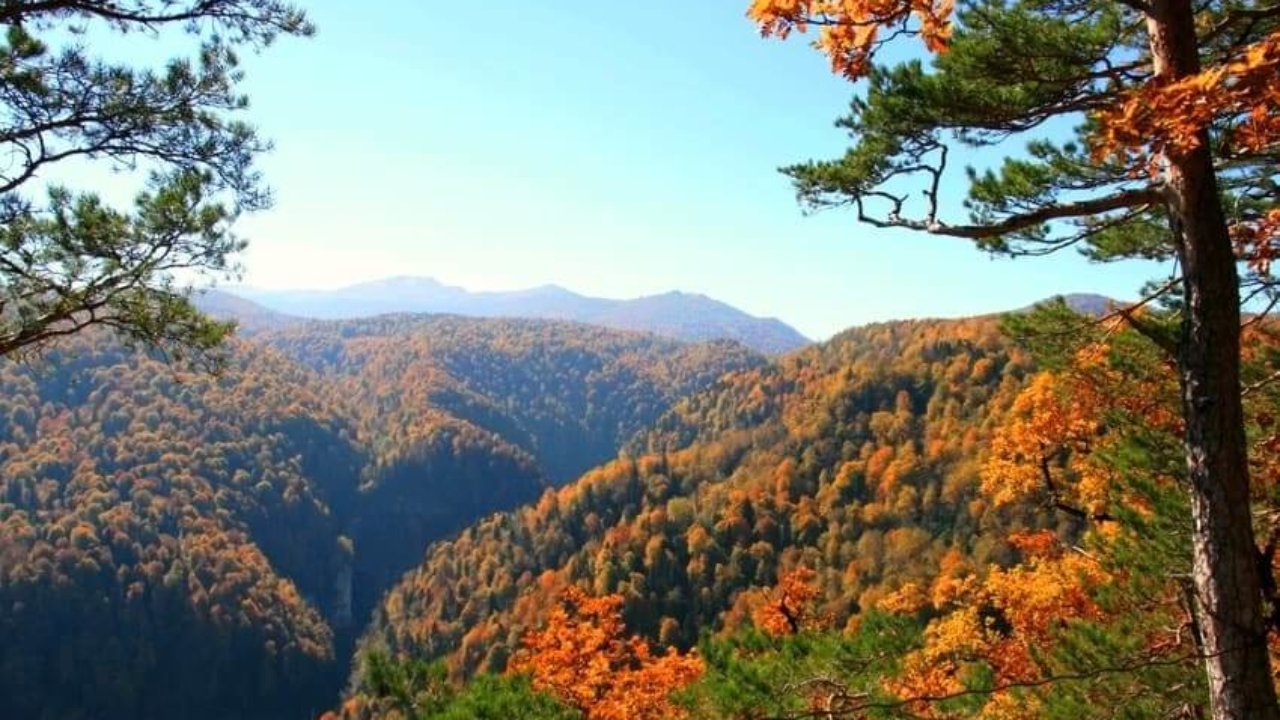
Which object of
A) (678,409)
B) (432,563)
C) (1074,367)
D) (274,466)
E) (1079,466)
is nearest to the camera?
(1074,367)

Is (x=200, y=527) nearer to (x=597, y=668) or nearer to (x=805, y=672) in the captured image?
(x=597, y=668)

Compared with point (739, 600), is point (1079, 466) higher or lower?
higher

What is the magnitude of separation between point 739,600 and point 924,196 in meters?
83.6

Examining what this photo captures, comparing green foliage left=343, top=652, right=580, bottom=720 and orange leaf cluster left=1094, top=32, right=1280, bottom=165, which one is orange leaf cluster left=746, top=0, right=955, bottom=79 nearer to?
orange leaf cluster left=1094, top=32, right=1280, bottom=165

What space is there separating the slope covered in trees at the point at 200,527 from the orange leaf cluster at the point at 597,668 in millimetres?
79003

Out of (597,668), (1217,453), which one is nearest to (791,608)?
(597,668)

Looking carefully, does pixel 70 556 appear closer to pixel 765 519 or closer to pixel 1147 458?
pixel 765 519

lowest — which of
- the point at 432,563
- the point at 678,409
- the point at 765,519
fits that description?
the point at 432,563

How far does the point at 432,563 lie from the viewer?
11594 centimetres

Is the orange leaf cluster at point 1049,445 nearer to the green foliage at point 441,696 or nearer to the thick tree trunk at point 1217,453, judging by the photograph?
the thick tree trunk at point 1217,453

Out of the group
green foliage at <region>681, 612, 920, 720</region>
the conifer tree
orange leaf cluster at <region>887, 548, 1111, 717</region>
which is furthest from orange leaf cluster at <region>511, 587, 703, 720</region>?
the conifer tree

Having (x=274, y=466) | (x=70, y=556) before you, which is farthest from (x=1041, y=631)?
(x=274, y=466)

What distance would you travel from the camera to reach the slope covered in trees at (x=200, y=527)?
333ft

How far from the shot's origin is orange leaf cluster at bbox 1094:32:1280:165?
3.01 meters
